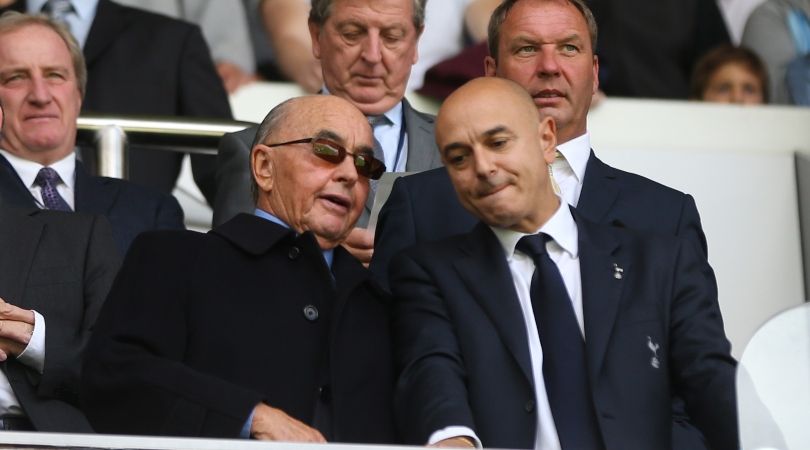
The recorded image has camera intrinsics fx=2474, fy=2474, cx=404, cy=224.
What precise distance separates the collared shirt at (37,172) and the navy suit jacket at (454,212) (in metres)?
1.09

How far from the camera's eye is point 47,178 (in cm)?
639

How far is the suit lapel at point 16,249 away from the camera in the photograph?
5.59 metres

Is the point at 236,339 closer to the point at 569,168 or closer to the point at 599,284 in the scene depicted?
the point at 599,284

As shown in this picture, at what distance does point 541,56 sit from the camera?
5.90 m

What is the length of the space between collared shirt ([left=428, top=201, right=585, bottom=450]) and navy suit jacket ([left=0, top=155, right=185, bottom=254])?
1376 mm

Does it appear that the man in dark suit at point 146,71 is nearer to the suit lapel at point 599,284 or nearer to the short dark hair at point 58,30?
the short dark hair at point 58,30

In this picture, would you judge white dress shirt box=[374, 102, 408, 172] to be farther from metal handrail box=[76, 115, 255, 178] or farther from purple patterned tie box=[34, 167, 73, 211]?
purple patterned tie box=[34, 167, 73, 211]

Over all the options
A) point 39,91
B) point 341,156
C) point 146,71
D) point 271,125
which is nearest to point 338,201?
point 341,156

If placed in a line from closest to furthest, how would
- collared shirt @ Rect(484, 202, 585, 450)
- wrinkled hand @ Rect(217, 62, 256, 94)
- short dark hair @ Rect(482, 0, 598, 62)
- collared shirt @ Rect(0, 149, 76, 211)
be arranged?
collared shirt @ Rect(484, 202, 585, 450), short dark hair @ Rect(482, 0, 598, 62), collared shirt @ Rect(0, 149, 76, 211), wrinkled hand @ Rect(217, 62, 256, 94)

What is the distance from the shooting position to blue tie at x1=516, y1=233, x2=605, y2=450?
4996mm

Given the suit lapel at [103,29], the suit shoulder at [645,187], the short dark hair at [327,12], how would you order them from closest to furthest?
the suit shoulder at [645,187] → the short dark hair at [327,12] → the suit lapel at [103,29]

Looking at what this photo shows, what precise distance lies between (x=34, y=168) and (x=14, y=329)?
102 centimetres

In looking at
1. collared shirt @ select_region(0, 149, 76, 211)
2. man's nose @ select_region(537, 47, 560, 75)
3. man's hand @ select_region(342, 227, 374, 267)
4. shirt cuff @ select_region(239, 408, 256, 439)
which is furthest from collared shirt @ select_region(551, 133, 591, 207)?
collared shirt @ select_region(0, 149, 76, 211)

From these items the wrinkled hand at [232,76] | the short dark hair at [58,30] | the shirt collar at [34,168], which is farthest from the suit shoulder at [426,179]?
the wrinkled hand at [232,76]
